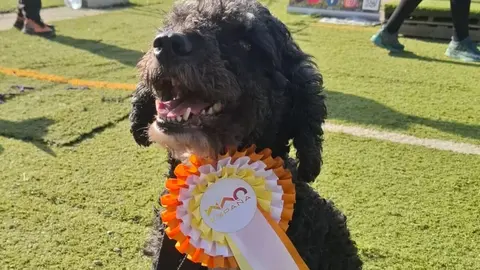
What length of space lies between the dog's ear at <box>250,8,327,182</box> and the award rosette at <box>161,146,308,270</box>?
0.21 metres

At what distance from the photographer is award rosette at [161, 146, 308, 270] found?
2.29 meters

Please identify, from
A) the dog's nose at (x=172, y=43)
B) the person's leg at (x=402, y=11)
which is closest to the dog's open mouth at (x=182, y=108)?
the dog's nose at (x=172, y=43)

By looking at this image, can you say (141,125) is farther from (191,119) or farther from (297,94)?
(297,94)

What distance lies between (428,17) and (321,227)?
7.71 m

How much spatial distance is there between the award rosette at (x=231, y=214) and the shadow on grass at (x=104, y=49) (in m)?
5.19

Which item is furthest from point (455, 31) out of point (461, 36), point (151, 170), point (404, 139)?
point (151, 170)

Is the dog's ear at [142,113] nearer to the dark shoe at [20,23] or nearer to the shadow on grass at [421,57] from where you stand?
the shadow on grass at [421,57]

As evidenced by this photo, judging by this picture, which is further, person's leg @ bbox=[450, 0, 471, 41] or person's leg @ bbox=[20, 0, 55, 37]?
person's leg @ bbox=[20, 0, 55, 37]

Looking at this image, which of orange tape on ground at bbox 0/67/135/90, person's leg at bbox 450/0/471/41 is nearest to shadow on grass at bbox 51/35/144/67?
orange tape on ground at bbox 0/67/135/90

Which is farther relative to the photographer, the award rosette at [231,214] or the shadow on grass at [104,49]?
the shadow on grass at [104,49]

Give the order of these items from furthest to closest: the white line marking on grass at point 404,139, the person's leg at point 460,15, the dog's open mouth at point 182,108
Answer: the person's leg at point 460,15 < the white line marking on grass at point 404,139 < the dog's open mouth at point 182,108

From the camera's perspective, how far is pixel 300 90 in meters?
2.47

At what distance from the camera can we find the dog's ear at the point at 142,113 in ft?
8.63

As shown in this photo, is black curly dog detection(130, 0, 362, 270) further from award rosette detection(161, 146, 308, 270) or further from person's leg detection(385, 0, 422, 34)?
person's leg detection(385, 0, 422, 34)
